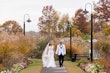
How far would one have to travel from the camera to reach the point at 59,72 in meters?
24.7

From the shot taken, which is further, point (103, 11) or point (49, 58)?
point (103, 11)

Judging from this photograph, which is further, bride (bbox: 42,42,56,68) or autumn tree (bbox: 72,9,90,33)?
autumn tree (bbox: 72,9,90,33)

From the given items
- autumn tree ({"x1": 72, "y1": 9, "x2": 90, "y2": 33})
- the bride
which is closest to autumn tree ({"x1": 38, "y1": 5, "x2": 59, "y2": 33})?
autumn tree ({"x1": 72, "y1": 9, "x2": 90, "y2": 33})

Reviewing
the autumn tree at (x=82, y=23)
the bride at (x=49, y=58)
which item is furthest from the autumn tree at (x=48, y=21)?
the bride at (x=49, y=58)

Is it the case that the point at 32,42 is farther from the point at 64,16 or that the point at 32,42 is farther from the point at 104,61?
the point at 64,16

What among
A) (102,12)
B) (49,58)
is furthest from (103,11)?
(49,58)

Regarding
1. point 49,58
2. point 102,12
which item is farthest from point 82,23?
point 49,58

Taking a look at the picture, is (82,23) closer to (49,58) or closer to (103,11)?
(103,11)

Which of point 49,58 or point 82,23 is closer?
point 49,58

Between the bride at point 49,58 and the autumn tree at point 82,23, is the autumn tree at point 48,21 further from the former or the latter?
the bride at point 49,58

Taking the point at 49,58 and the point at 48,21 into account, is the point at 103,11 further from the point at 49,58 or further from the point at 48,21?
the point at 49,58

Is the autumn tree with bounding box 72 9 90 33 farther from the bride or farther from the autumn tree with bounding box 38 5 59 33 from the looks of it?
the bride

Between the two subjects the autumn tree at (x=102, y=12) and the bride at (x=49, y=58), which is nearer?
the bride at (x=49, y=58)

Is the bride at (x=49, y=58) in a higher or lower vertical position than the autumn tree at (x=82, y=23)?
lower
